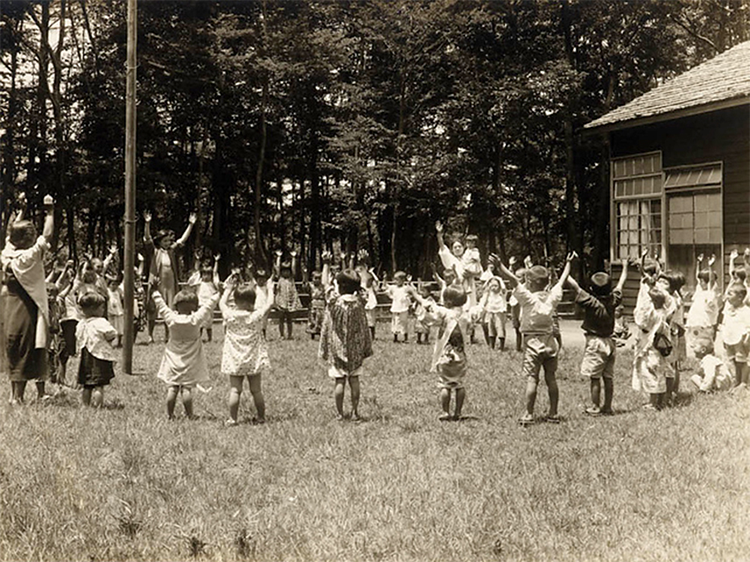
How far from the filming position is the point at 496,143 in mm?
29656

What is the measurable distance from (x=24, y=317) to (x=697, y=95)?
12.6 meters

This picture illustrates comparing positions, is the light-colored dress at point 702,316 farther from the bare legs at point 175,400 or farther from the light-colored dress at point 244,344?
the bare legs at point 175,400

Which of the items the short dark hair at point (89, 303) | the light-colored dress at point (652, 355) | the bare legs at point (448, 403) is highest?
the short dark hair at point (89, 303)

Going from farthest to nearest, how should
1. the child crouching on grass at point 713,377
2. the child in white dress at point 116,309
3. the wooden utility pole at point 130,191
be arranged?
the child in white dress at point 116,309, the wooden utility pole at point 130,191, the child crouching on grass at point 713,377

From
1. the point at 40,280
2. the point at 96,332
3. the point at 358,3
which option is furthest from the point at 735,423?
the point at 358,3

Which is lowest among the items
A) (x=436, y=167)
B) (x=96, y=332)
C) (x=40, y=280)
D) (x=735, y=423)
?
(x=735, y=423)

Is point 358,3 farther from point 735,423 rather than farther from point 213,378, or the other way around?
point 735,423

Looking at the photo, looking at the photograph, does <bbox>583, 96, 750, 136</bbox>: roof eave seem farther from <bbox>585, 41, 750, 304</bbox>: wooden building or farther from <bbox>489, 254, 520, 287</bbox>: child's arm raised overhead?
<bbox>489, 254, 520, 287</bbox>: child's arm raised overhead

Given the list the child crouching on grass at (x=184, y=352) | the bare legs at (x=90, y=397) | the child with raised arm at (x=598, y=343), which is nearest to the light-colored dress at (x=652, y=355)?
the child with raised arm at (x=598, y=343)

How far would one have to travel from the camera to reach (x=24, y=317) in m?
8.04

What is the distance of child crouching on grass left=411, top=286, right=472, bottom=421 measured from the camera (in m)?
8.16

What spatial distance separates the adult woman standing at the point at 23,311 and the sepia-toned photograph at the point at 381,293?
0.03 m

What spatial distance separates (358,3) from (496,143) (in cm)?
681

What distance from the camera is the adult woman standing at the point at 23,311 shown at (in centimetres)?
797
